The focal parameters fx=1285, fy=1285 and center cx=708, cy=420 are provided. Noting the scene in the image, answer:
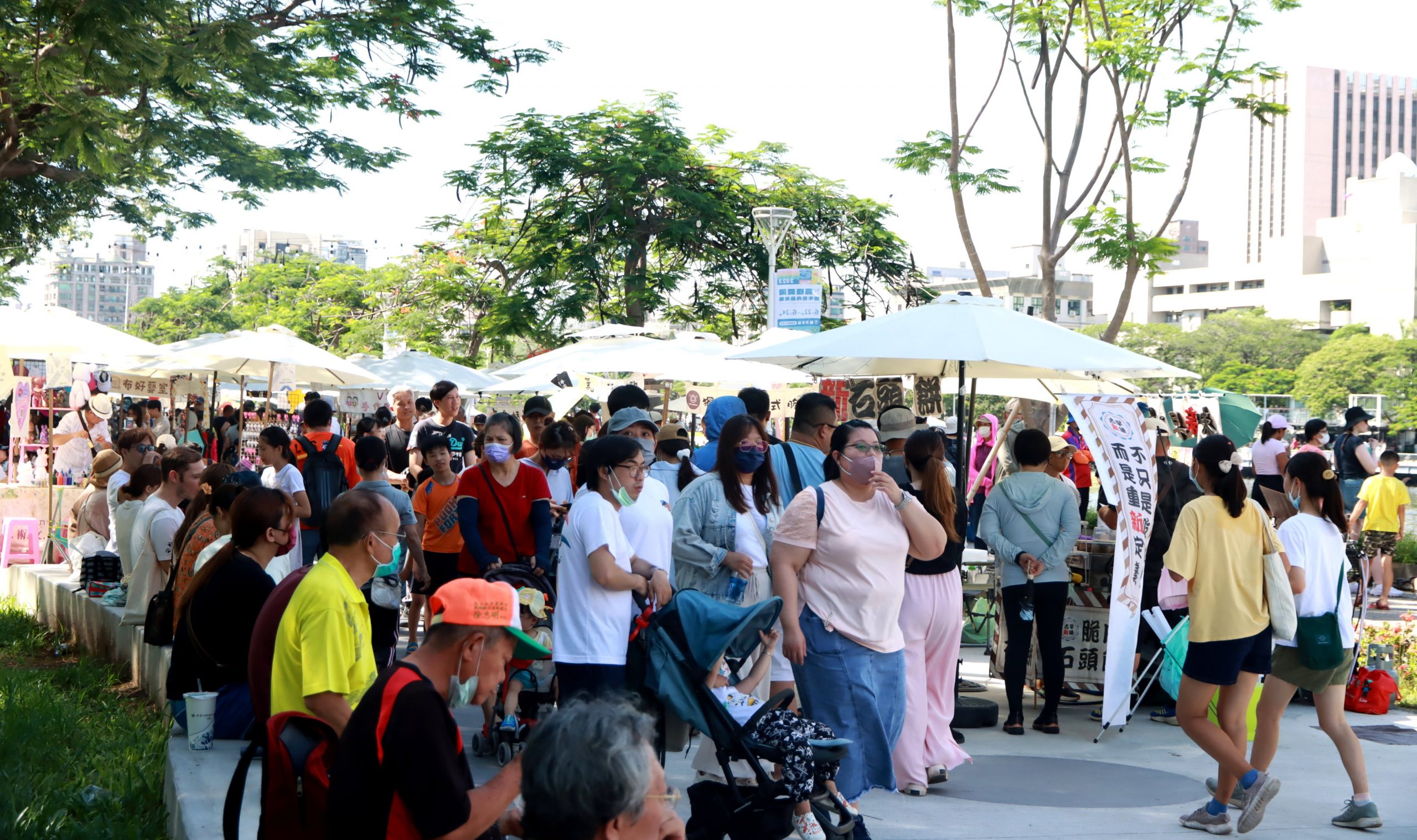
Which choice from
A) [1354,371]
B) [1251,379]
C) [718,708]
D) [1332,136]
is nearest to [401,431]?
[718,708]

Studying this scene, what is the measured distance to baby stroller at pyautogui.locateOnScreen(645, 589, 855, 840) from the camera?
15.1ft

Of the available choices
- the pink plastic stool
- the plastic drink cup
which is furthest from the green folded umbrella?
the pink plastic stool

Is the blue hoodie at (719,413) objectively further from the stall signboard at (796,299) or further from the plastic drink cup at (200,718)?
the stall signboard at (796,299)

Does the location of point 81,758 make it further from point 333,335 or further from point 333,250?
point 333,250

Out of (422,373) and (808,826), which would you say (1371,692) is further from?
(422,373)

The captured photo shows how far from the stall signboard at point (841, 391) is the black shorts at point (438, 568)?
4684 mm

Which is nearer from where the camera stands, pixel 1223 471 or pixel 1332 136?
pixel 1223 471

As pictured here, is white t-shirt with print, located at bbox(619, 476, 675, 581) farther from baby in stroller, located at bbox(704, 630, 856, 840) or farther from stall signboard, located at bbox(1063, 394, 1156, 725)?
stall signboard, located at bbox(1063, 394, 1156, 725)

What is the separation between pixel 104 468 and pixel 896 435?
6.30m

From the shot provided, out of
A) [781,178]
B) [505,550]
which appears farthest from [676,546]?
[781,178]

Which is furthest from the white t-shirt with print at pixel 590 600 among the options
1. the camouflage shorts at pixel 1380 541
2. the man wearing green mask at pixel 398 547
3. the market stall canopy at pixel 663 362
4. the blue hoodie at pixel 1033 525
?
the camouflage shorts at pixel 1380 541

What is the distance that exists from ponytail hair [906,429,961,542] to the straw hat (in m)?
6.54

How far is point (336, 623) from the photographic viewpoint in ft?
12.1

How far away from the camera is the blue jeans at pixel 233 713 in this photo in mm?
5871
